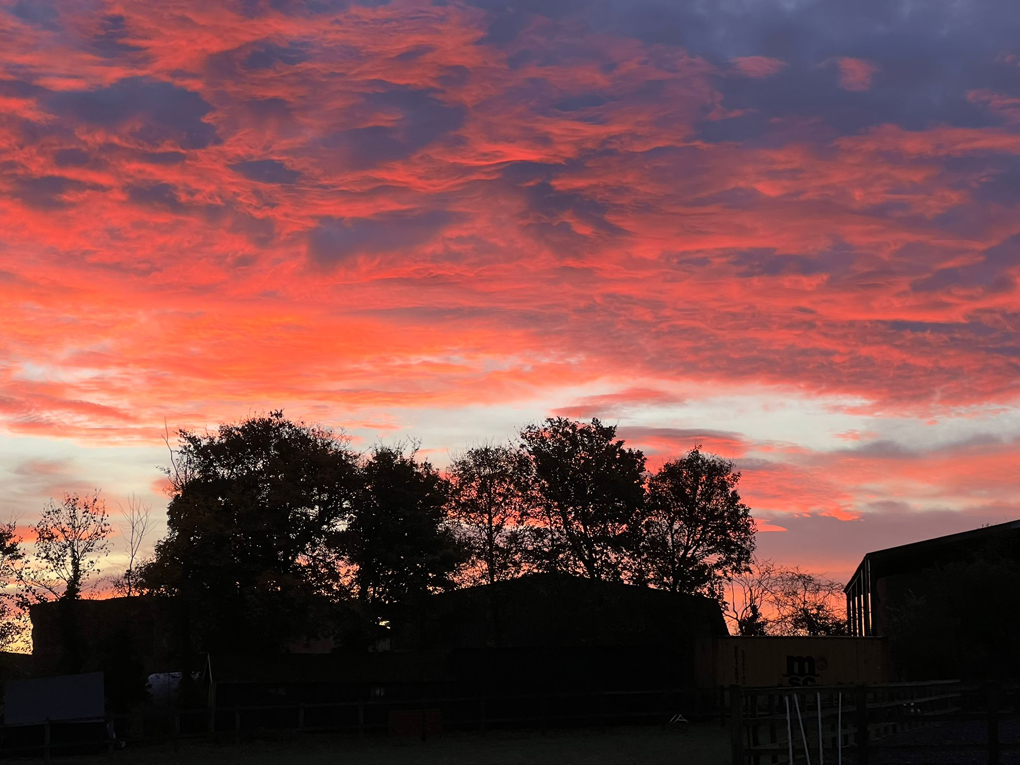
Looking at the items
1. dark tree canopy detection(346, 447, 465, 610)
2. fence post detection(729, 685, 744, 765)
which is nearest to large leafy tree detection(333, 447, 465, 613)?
dark tree canopy detection(346, 447, 465, 610)

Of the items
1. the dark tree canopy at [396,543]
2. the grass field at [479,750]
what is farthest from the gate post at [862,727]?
the dark tree canopy at [396,543]

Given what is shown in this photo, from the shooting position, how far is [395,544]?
47.1 m

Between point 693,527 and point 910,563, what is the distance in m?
12.9

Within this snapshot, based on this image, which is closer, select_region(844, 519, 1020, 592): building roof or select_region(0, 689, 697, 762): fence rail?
select_region(0, 689, 697, 762): fence rail

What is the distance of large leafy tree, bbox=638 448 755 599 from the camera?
1969 inches

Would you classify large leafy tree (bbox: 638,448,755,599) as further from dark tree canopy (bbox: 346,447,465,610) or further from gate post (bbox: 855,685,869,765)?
gate post (bbox: 855,685,869,765)

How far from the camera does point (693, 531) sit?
51.0 m

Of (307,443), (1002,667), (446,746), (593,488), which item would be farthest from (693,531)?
(446,746)

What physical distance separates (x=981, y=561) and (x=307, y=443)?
29050mm

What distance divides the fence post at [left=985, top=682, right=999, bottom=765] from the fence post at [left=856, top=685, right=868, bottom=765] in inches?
73.4

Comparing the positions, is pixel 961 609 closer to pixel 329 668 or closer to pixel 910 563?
pixel 910 563

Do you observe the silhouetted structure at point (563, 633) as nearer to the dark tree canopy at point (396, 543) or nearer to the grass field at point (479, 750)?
the dark tree canopy at point (396, 543)

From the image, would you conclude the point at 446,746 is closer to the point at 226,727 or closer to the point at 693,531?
the point at 226,727

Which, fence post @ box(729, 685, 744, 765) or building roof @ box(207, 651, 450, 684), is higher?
fence post @ box(729, 685, 744, 765)
